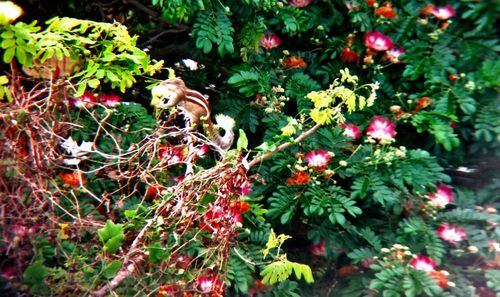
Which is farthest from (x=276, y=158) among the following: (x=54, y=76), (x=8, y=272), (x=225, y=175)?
(x=8, y=272)

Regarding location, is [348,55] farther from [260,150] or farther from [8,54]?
[8,54]

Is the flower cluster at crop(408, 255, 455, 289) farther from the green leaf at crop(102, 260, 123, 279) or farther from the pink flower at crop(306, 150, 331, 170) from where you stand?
the green leaf at crop(102, 260, 123, 279)

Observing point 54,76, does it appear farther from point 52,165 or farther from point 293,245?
point 293,245

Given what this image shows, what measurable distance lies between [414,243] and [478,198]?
42 cm

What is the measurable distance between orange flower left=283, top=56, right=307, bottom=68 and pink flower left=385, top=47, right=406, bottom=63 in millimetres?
366

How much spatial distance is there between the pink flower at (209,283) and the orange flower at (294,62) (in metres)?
1.22

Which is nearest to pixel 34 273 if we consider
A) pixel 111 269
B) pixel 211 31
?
pixel 111 269

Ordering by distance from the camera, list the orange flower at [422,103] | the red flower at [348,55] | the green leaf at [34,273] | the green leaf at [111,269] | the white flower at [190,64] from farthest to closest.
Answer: the white flower at [190,64] < the red flower at [348,55] < the orange flower at [422,103] < the green leaf at [111,269] < the green leaf at [34,273]

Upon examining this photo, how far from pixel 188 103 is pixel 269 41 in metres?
0.96

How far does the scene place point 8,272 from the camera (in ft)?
4.46

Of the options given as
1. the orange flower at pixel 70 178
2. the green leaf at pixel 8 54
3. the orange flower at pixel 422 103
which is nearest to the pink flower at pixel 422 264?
the orange flower at pixel 422 103

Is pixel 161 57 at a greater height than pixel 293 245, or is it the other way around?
pixel 161 57

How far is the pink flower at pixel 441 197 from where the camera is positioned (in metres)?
2.48

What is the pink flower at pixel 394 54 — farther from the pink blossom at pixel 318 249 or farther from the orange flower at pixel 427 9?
the pink blossom at pixel 318 249
